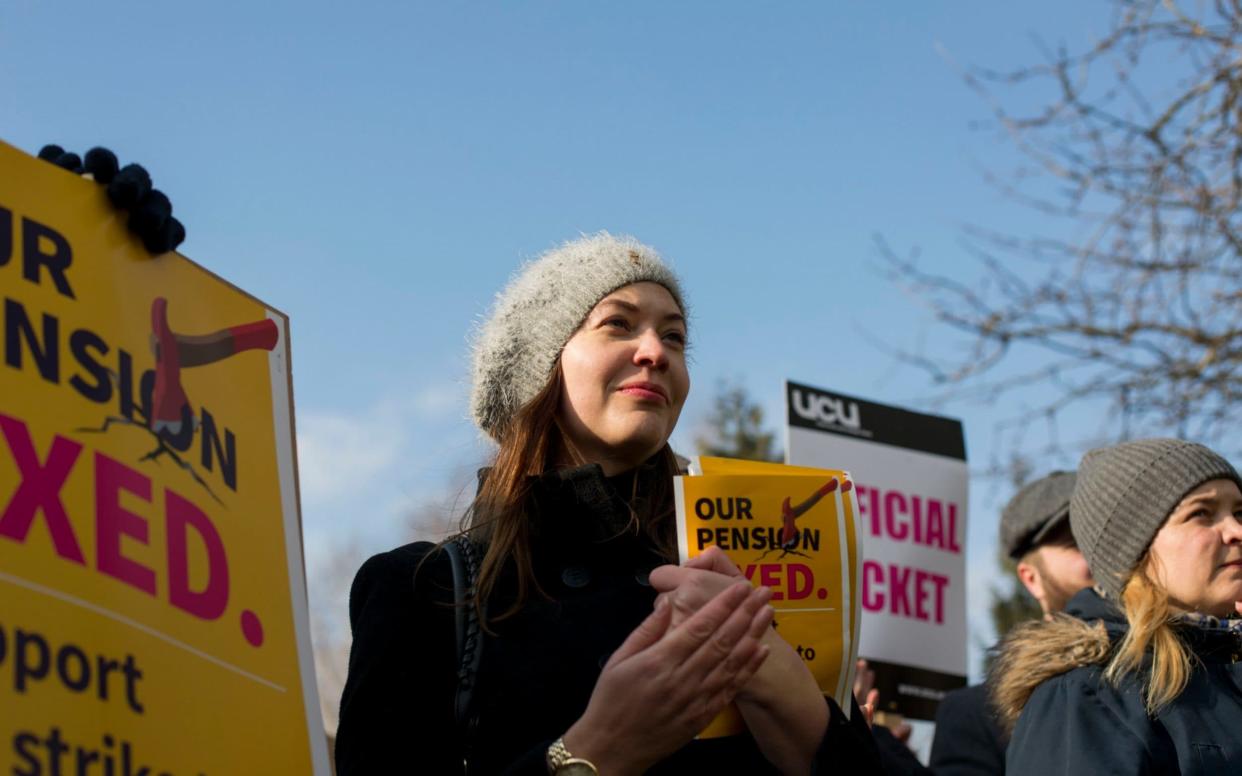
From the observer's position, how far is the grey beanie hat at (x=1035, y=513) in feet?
17.6

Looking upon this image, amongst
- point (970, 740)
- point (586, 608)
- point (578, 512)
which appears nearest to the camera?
point (586, 608)

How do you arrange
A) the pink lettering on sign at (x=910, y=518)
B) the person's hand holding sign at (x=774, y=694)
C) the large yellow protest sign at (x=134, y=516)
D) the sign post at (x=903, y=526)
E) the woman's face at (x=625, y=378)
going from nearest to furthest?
1. the large yellow protest sign at (x=134, y=516)
2. the person's hand holding sign at (x=774, y=694)
3. the woman's face at (x=625, y=378)
4. the sign post at (x=903, y=526)
5. the pink lettering on sign at (x=910, y=518)

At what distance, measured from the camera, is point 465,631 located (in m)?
2.66

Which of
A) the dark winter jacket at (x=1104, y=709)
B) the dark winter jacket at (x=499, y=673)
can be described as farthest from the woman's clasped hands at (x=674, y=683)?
the dark winter jacket at (x=1104, y=709)

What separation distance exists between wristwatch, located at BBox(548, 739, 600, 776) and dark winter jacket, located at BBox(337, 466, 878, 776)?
0.06 feet

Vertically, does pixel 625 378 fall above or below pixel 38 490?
above

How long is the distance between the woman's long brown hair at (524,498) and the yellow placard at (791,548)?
211 millimetres

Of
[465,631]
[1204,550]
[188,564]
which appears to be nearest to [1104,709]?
[1204,550]

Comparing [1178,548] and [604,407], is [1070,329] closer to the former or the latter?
[1178,548]

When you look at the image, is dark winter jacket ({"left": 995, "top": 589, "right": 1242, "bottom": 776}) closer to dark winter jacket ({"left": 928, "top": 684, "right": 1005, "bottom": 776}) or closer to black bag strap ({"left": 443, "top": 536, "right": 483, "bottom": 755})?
dark winter jacket ({"left": 928, "top": 684, "right": 1005, "bottom": 776})

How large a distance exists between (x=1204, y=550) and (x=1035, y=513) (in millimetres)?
1734

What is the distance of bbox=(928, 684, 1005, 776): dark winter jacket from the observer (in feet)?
15.3

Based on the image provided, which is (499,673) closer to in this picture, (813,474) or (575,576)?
(575,576)

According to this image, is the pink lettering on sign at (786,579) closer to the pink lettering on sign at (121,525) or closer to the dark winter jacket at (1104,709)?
the pink lettering on sign at (121,525)
